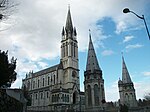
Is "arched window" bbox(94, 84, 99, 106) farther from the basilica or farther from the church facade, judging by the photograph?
the church facade

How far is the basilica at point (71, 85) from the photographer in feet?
213

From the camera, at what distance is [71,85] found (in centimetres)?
7725

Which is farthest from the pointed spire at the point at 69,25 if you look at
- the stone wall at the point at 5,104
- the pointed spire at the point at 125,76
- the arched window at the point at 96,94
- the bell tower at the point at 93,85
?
the stone wall at the point at 5,104

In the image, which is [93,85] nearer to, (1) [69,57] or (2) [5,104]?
(1) [69,57]

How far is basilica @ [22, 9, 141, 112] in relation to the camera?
65.1 metres

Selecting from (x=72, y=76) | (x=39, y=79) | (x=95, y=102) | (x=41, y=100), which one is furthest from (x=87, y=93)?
(x=39, y=79)

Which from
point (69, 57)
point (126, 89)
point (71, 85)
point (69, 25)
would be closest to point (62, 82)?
point (71, 85)

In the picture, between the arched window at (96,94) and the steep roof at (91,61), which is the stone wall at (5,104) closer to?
the arched window at (96,94)

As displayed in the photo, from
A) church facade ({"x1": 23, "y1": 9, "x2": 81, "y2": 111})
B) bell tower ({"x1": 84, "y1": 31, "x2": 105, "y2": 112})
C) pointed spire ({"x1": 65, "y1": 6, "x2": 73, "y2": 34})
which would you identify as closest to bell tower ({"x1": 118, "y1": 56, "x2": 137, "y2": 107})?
bell tower ({"x1": 84, "y1": 31, "x2": 105, "y2": 112})

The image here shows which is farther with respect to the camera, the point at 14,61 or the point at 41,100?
the point at 41,100

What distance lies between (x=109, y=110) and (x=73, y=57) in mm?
31079

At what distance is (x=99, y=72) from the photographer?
67.8 m

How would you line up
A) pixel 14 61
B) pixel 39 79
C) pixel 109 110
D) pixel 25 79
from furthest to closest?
pixel 25 79, pixel 39 79, pixel 109 110, pixel 14 61

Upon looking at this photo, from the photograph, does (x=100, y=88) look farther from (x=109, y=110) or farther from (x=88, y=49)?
(x=88, y=49)
